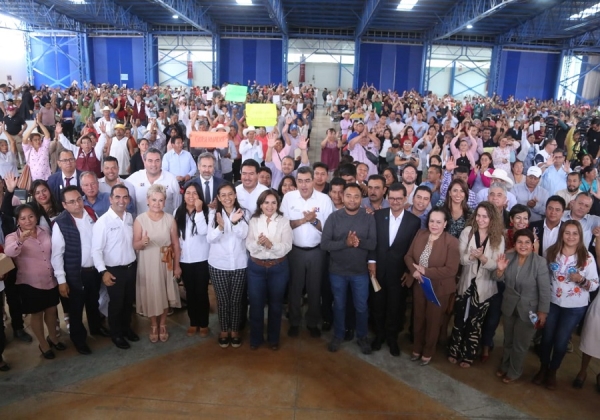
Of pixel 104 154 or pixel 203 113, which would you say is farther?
pixel 203 113

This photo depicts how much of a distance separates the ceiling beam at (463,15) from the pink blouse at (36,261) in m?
13.3

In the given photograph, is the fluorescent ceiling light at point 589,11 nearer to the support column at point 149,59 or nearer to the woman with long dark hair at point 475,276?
the woman with long dark hair at point 475,276

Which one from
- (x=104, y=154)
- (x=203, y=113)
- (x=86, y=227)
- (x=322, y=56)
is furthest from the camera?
(x=322, y=56)

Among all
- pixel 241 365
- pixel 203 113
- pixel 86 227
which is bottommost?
pixel 241 365

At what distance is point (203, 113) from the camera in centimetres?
983

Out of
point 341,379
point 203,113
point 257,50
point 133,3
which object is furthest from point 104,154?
point 257,50

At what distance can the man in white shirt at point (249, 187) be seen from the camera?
4492mm

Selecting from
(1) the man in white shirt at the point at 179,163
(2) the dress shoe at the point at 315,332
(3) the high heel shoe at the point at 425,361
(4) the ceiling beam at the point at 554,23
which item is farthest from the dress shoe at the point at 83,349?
(4) the ceiling beam at the point at 554,23

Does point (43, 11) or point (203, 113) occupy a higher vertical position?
point (43, 11)

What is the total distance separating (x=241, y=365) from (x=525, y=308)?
2425 millimetres

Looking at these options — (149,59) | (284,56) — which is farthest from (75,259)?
(149,59)

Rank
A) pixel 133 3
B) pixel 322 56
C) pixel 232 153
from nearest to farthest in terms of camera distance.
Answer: pixel 232 153 → pixel 133 3 → pixel 322 56

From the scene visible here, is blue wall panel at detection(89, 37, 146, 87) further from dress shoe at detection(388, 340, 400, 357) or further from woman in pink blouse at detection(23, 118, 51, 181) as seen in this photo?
dress shoe at detection(388, 340, 400, 357)

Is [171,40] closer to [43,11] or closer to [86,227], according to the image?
[43,11]
